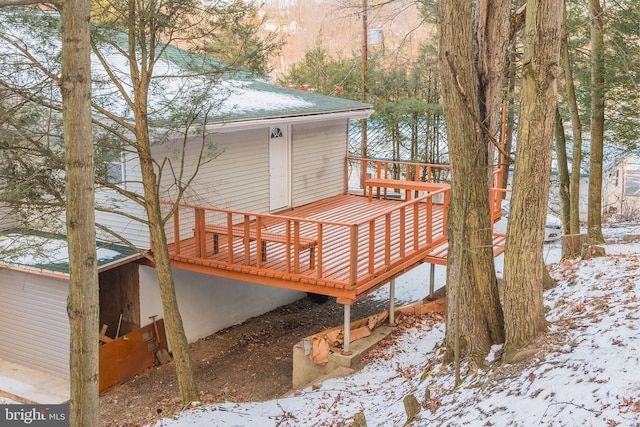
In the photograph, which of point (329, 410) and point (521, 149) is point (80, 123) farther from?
point (329, 410)

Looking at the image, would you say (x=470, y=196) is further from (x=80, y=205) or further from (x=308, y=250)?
(x=308, y=250)

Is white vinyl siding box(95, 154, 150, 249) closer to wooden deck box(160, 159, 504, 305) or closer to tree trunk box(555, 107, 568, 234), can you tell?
wooden deck box(160, 159, 504, 305)

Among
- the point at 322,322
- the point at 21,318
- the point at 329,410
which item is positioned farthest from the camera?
the point at 322,322

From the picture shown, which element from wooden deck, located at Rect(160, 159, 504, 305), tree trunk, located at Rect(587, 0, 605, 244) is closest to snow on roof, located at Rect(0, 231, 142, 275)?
wooden deck, located at Rect(160, 159, 504, 305)

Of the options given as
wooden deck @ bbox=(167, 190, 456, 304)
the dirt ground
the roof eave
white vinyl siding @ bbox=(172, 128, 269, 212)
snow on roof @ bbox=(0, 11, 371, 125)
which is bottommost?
the dirt ground

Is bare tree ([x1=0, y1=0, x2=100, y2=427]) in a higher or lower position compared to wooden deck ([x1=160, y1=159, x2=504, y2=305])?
higher

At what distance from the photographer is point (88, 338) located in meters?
4.48

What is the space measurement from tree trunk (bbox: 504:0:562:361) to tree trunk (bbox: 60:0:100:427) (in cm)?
359

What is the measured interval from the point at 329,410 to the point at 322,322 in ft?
17.2

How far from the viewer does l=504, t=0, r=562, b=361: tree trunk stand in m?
5.59

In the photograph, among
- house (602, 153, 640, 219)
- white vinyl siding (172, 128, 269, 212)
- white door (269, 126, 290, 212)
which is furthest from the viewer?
house (602, 153, 640, 219)

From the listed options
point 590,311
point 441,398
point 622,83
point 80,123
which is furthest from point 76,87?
point 622,83

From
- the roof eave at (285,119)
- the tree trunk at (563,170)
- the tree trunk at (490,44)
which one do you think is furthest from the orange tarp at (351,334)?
the tree trunk at (490,44)

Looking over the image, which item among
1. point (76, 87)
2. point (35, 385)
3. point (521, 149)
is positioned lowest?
point (35, 385)
